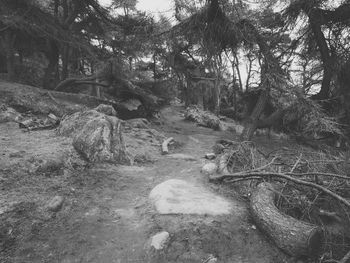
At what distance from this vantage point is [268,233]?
290cm

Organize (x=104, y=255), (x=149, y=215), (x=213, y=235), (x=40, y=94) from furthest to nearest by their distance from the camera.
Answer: (x=40, y=94) → (x=149, y=215) → (x=213, y=235) → (x=104, y=255)

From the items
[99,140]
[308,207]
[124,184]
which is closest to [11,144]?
[99,140]

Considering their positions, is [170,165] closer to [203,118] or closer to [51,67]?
[203,118]

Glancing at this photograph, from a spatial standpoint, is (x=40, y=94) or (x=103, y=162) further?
(x=40, y=94)

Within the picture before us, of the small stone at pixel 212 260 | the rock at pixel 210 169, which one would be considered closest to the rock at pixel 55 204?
the small stone at pixel 212 260

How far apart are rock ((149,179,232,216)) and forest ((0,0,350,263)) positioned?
2 centimetres

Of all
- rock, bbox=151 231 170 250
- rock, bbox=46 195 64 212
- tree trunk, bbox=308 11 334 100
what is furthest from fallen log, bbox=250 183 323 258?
tree trunk, bbox=308 11 334 100

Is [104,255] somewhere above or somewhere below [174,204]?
below

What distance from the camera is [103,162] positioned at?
193 inches

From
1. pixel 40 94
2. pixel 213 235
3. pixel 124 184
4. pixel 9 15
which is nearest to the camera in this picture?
pixel 213 235

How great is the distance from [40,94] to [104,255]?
25.0 ft

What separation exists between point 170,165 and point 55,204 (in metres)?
3.15

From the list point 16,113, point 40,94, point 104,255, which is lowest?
point 104,255

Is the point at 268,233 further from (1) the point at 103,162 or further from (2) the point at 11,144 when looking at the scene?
(2) the point at 11,144
